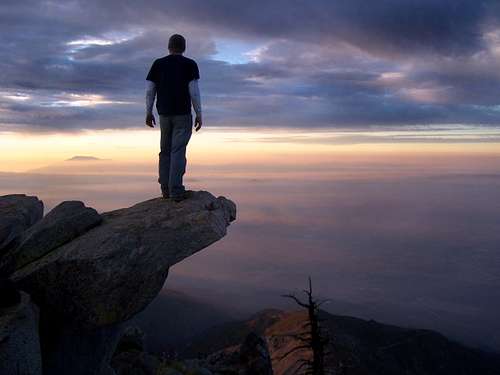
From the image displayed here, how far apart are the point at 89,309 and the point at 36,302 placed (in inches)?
65.6

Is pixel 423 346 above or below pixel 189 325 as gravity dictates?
above

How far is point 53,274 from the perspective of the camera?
12531mm

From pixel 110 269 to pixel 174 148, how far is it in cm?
459

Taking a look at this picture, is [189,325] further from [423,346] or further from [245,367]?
[245,367]

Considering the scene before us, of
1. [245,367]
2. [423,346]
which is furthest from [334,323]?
[245,367]

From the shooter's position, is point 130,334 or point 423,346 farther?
point 423,346

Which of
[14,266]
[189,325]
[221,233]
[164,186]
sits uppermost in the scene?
[164,186]

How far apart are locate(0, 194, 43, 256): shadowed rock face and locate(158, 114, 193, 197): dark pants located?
539 cm

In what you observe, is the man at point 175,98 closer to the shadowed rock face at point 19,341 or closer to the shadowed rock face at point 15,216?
the shadowed rock face at point 15,216

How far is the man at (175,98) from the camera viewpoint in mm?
14398

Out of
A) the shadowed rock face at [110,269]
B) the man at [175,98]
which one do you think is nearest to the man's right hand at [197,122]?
the man at [175,98]

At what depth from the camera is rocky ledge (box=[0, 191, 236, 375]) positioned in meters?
12.4

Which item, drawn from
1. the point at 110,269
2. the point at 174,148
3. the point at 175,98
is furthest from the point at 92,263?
the point at 175,98

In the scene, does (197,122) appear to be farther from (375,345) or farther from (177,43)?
(375,345)
